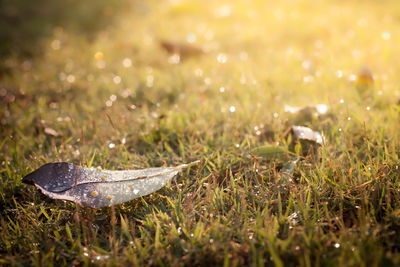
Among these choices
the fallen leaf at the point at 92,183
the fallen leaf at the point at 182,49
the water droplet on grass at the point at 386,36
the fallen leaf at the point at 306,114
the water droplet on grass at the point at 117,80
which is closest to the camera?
the fallen leaf at the point at 92,183

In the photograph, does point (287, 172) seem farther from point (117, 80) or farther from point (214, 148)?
point (117, 80)

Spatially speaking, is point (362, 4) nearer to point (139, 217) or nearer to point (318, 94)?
point (318, 94)

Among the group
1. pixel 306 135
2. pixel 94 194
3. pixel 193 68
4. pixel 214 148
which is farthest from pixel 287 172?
pixel 193 68

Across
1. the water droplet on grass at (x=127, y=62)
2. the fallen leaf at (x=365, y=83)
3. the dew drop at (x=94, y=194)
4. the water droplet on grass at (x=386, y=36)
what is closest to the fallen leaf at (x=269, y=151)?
the dew drop at (x=94, y=194)

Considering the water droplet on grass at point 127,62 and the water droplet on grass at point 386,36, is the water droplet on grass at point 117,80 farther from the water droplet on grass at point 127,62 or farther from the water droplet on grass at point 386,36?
the water droplet on grass at point 386,36

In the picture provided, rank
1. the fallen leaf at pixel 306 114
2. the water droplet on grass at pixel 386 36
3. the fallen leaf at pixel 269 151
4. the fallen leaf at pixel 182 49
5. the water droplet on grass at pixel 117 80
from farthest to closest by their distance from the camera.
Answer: the fallen leaf at pixel 182 49
the water droplet on grass at pixel 386 36
the water droplet on grass at pixel 117 80
the fallen leaf at pixel 306 114
the fallen leaf at pixel 269 151

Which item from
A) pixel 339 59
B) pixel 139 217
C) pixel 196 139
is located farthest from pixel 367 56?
pixel 139 217
